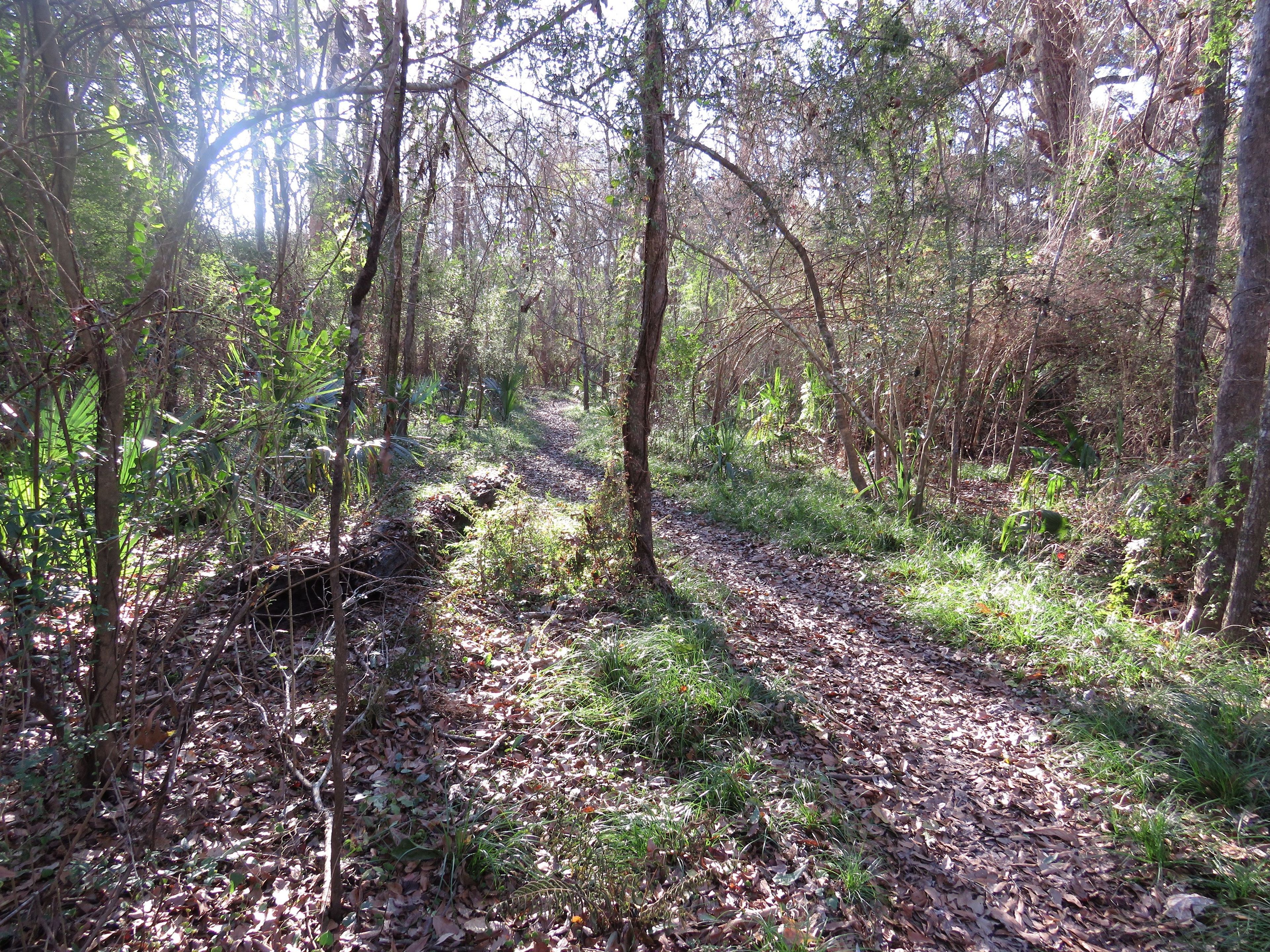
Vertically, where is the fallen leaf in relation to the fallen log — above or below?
below

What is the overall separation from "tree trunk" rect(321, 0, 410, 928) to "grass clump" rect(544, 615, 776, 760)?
4.59 feet

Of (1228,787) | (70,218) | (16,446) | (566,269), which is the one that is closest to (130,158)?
(70,218)

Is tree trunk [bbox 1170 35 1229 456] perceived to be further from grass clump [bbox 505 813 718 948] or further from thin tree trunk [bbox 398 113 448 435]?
thin tree trunk [bbox 398 113 448 435]

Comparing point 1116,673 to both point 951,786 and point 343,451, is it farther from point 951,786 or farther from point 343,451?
point 343,451

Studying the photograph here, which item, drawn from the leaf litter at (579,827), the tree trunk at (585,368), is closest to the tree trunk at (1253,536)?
the leaf litter at (579,827)

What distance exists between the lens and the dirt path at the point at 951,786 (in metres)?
2.45

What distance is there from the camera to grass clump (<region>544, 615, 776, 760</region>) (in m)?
3.29

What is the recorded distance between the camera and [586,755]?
316 centimetres

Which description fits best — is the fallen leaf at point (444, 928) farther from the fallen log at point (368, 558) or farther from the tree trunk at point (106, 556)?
the fallen log at point (368, 558)

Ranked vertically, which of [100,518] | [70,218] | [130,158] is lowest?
[100,518]

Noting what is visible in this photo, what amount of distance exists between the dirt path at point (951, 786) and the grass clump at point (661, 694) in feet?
1.31

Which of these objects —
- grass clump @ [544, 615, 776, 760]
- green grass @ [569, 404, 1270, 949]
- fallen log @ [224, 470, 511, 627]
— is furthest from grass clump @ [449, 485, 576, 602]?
green grass @ [569, 404, 1270, 949]

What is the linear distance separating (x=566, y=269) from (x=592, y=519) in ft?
9.04

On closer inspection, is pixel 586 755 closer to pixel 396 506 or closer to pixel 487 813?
pixel 487 813
